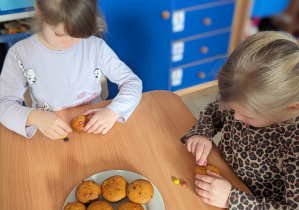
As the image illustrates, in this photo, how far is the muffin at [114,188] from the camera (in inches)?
25.5

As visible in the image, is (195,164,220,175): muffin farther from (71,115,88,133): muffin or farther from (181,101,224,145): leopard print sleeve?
(71,115,88,133): muffin

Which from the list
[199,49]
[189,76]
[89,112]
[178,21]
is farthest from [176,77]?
[89,112]

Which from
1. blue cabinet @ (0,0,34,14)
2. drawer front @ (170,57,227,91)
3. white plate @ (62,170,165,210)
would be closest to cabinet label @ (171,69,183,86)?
drawer front @ (170,57,227,91)

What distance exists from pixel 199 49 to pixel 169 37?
1.18ft

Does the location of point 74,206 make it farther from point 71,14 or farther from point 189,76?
point 189,76

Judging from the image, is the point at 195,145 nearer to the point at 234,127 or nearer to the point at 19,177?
the point at 234,127

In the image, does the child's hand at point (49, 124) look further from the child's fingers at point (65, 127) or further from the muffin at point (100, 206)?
the muffin at point (100, 206)

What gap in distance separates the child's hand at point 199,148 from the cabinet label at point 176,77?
4.32 feet

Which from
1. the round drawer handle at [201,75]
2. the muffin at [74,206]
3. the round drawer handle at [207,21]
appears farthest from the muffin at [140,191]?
the round drawer handle at [201,75]

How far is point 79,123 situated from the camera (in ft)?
2.81

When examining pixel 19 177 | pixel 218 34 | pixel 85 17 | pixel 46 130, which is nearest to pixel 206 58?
pixel 218 34

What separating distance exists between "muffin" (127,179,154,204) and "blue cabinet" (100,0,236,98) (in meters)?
1.15

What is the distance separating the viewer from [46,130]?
839 mm

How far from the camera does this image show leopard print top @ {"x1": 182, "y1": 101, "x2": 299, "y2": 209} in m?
0.65
